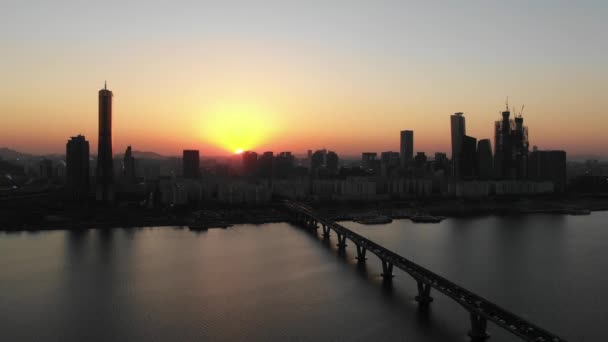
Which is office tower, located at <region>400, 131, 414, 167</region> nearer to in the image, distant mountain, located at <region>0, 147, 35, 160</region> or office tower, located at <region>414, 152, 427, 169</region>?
office tower, located at <region>414, 152, 427, 169</region>

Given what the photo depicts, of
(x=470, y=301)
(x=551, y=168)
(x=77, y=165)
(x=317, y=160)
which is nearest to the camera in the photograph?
(x=470, y=301)

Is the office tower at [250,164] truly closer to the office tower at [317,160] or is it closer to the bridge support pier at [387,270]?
the office tower at [317,160]

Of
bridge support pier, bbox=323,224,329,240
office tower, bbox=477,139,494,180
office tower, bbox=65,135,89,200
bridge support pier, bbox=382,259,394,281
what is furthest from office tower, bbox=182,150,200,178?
bridge support pier, bbox=382,259,394,281

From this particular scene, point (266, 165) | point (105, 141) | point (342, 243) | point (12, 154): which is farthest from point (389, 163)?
point (12, 154)

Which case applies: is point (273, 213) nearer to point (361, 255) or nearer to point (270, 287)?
point (361, 255)

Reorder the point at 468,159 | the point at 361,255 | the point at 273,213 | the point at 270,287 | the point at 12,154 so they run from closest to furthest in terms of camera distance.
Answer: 1. the point at 270,287
2. the point at 361,255
3. the point at 273,213
4. the point at 468,159
5. the point at 12,154

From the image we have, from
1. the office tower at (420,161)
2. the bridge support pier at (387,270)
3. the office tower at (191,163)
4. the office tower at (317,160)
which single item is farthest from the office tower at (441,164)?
the bridge support pier at (387,270)

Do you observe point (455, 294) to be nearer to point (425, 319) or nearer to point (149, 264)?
point (425, 319)
